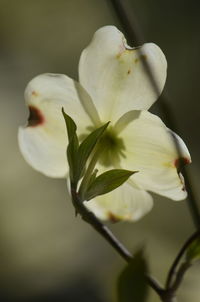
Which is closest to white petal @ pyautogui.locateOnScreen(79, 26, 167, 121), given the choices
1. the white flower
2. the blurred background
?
the white flower

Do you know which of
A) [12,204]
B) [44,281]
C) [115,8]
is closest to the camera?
[115,8]

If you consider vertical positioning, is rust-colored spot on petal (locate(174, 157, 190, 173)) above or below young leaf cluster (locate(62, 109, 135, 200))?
below

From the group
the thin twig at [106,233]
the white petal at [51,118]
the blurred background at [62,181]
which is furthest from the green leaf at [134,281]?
the blurred background at [62,181]

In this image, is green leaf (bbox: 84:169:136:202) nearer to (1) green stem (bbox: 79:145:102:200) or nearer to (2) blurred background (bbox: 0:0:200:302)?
(1) green stem (bbox: 79:145:102:200)

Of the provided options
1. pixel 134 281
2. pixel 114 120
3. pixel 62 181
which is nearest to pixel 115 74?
→ pixel 114 120

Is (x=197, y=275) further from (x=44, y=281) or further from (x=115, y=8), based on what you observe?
(x=44, y=281)

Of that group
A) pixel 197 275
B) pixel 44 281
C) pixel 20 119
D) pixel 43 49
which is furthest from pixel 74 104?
pixel 43 49
